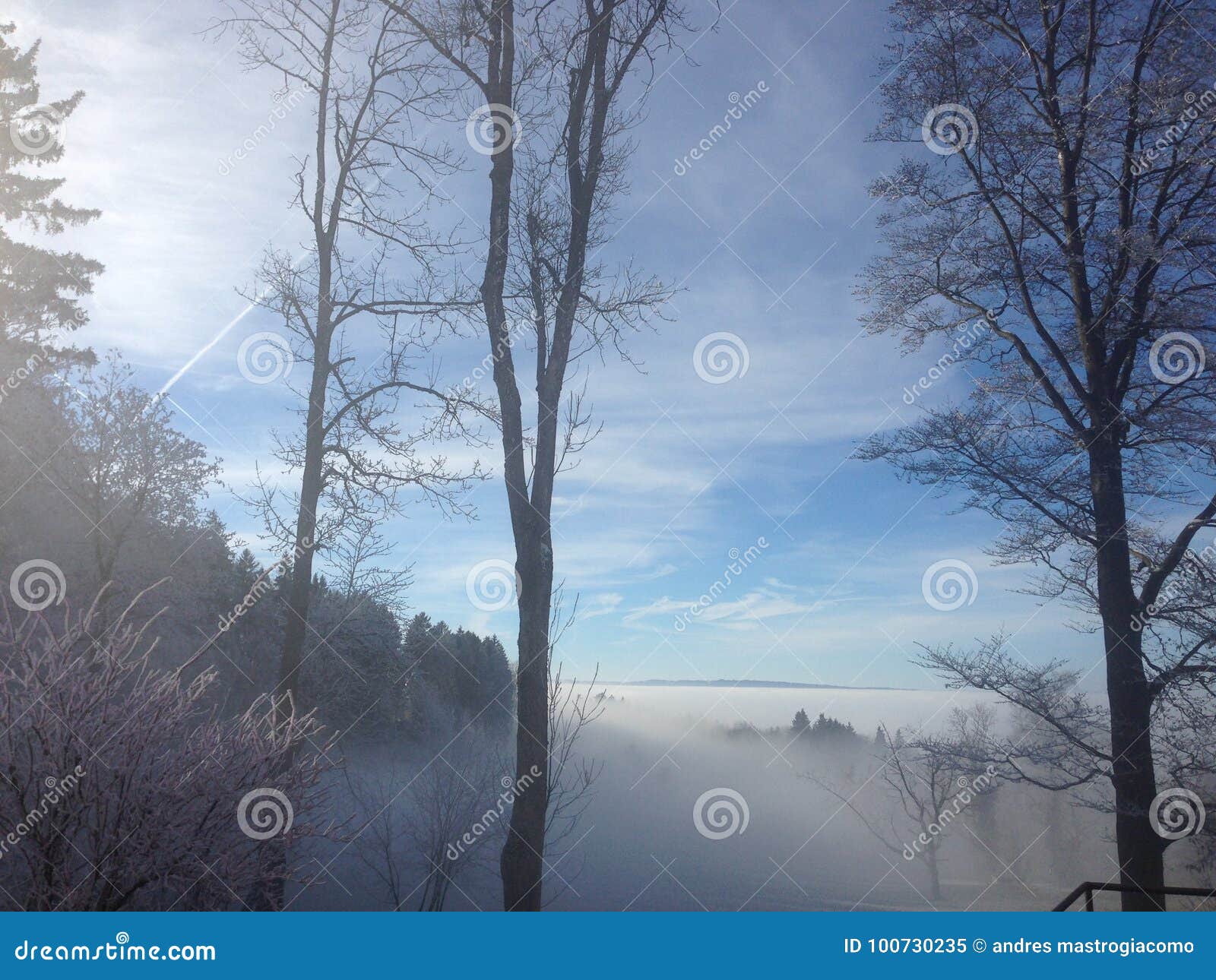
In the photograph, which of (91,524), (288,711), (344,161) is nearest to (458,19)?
(344,161)

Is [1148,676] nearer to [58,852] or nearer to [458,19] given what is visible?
[58,852]

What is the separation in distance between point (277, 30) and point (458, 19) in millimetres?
4454

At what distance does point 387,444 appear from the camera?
10078mm

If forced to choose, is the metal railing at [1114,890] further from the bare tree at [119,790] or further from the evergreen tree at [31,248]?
the evergreen tree at [31,248]
